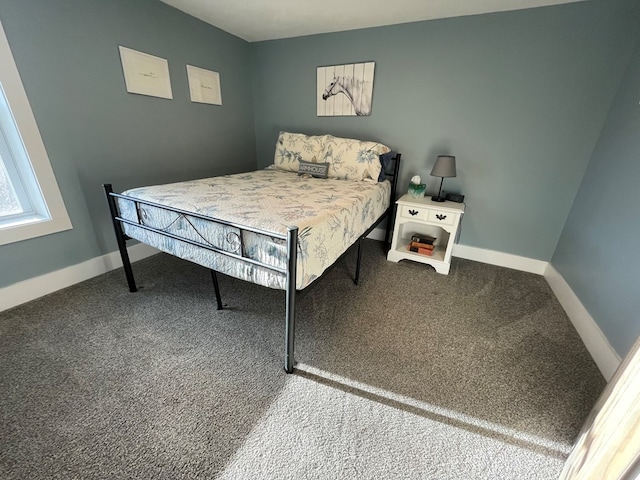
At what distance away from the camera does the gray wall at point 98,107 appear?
1.73 metres

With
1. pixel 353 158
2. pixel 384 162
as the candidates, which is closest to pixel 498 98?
pixel 384 162

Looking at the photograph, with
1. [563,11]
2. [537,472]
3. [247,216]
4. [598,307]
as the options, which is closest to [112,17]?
[247,216]

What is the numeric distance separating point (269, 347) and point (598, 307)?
82.0 inches

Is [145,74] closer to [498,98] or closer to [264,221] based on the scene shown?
[264,221]

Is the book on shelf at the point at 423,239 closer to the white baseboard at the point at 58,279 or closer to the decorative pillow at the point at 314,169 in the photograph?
the decorative pillow at the point at 314,169

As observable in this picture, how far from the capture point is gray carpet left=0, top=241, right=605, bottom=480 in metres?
1.04

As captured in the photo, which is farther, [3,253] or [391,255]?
[391,255]

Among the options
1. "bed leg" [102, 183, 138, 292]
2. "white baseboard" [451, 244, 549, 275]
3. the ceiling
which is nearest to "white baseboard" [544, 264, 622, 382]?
"white baseboard" [451, 244, 549, 275]

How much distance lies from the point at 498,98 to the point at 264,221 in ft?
7.78

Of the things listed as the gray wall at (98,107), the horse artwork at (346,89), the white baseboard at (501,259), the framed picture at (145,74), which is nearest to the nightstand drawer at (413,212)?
the white baseboard at (501,259)

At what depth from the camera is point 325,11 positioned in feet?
7.38

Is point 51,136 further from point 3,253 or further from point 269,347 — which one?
point 269,347

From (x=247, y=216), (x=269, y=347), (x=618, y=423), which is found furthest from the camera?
(x=269, y=347)

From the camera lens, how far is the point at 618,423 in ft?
2.42
